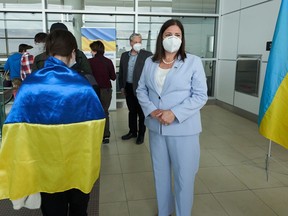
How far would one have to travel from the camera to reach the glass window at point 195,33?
6633 mm

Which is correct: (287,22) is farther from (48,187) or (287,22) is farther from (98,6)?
(98,6)

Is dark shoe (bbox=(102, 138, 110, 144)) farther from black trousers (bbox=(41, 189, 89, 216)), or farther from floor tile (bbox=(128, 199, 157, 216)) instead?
black trousers (bbox=(41, 189, 89, 216))

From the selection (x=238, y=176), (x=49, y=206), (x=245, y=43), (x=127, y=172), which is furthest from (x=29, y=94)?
(x=245, y=43)

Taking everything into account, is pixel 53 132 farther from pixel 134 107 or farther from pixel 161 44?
pixel 134 107

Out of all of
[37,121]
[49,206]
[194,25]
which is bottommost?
[49,206]

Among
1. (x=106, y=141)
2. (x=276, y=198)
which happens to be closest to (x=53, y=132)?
(x=276, y=198)

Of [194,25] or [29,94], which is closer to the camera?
[29,94]

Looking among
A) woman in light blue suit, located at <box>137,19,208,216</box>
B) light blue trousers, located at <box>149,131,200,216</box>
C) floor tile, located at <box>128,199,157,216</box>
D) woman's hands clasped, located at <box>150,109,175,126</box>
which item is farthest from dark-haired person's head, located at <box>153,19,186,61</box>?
floor tile, located at <box>128,199,157,216</box>

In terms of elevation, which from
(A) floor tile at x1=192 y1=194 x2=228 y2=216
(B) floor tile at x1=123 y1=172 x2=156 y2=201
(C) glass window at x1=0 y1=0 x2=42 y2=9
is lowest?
(B) floor tile at x1=123 y1=172 x2=156 y2=201

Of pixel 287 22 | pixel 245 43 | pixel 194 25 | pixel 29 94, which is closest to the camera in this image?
pixel 29 94

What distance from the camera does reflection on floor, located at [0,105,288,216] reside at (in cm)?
229

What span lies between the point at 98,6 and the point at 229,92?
3616 millimetres

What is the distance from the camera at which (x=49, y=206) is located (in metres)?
1.47

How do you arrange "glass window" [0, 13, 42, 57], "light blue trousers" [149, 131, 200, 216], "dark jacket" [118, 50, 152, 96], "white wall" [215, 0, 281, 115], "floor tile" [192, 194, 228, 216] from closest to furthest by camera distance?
1. "light blue trousers" [149, 131, 200, 216]
2. "floor tile" [192, 194, 228, 216]
3. "dark jacket" [118, 50, 152, 96]
4. "white wall" [215, 0, 281, 115]
5. "glass window" [0, 13, 42, 57]
